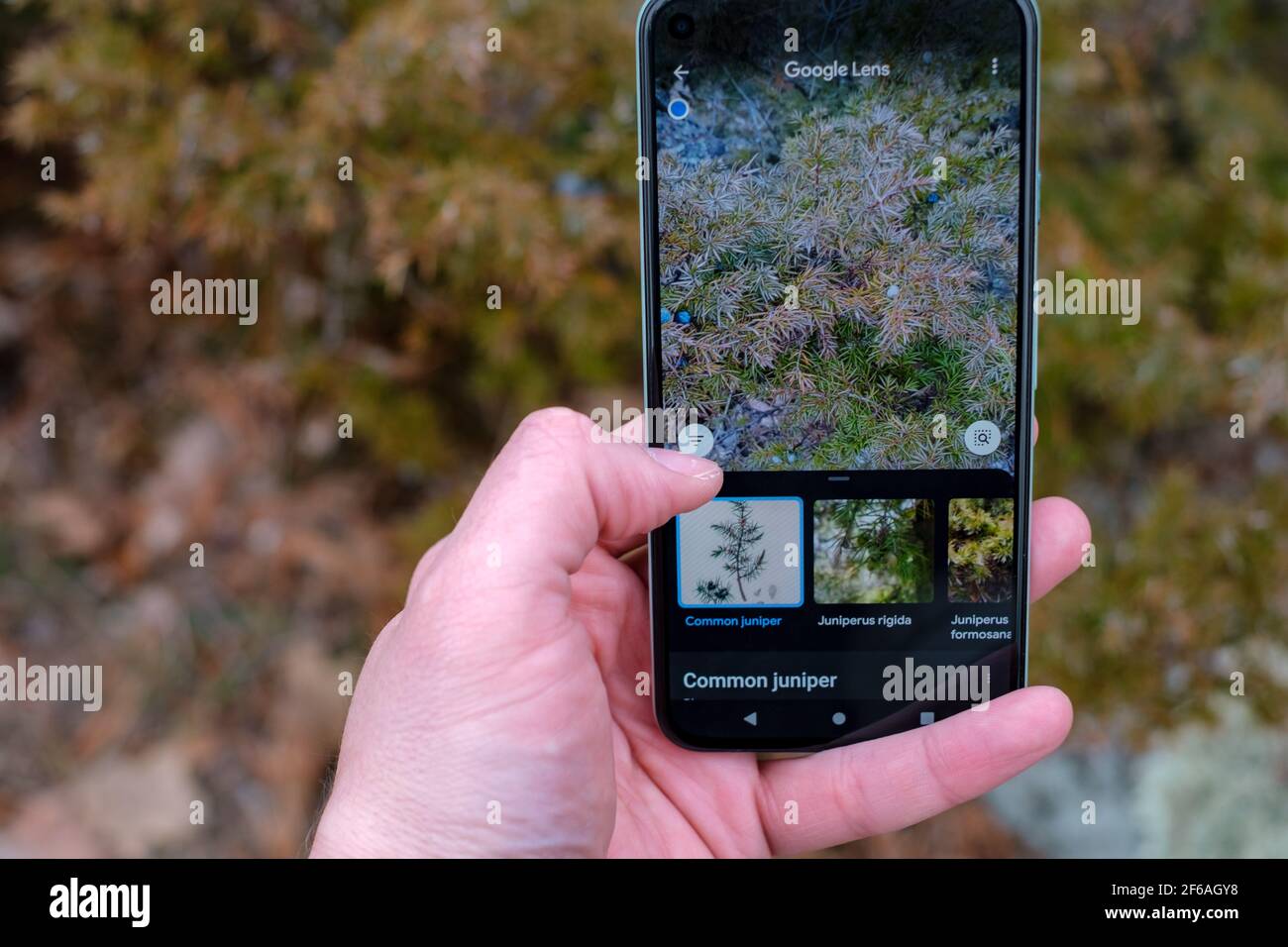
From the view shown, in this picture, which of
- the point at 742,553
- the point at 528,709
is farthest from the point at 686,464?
the point at 528,709

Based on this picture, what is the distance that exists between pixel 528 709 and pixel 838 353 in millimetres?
341

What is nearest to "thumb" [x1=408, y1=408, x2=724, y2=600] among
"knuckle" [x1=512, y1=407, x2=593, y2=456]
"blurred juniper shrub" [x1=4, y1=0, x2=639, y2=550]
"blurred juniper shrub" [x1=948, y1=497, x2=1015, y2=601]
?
"knuckle" [x1=512, y1=407, x2=593, y2=456]

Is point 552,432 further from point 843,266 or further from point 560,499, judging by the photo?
point 843,266

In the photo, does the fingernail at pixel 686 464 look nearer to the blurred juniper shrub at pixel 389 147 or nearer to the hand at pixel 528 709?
the hand at pixel 528 709

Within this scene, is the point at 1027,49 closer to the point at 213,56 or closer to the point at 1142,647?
the point at 1142,647

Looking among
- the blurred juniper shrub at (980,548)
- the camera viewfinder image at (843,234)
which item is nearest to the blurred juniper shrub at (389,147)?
the camera viewfinder image at (843,234)

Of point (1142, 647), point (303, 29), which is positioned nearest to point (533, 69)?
point (303, 29)

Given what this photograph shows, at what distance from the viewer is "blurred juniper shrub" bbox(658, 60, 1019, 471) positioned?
0.73 meters

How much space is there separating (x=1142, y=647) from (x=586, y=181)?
29.1 inches

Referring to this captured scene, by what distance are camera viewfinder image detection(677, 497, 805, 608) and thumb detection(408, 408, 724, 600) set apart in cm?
5

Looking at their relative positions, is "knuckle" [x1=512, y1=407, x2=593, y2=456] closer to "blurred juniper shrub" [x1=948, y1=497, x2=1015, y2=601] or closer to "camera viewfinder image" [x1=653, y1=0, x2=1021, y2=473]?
"camera viewfinder image" [x1=653, y1=0, x2=1021, y2=473]

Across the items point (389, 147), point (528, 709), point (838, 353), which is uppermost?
point (389, 147)

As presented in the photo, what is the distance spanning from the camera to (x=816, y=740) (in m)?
0.75

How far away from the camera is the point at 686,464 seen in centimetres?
71
